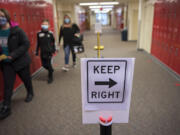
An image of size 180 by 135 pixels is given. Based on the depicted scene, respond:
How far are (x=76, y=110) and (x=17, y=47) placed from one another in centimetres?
135

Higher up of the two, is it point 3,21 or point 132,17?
point 132,17

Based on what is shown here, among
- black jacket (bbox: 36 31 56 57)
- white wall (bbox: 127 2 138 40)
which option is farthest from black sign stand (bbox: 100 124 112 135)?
white wall (bbox: 127 2 138 40)

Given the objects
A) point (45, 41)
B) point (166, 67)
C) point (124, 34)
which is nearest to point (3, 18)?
point (45, 41)

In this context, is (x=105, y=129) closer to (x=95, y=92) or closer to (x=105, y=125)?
(x=105, y=125)

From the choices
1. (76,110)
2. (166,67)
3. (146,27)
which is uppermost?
(146,27)

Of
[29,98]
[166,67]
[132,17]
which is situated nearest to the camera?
[29,98]

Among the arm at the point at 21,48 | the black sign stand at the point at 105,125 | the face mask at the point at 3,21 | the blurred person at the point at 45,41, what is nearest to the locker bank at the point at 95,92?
the black sign stand at the point at 105,125

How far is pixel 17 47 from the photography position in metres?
2.50

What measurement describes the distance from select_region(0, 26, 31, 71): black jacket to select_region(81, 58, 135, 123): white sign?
1812 mm

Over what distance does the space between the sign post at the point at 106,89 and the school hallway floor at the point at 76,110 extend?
4.08 feet

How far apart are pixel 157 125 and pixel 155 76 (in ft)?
6.83

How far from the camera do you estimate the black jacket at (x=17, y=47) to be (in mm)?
2410

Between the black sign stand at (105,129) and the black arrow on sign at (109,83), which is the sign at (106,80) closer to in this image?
the black arrow on sign at (109,83)

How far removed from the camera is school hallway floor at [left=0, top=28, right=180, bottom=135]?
7.23 ft
